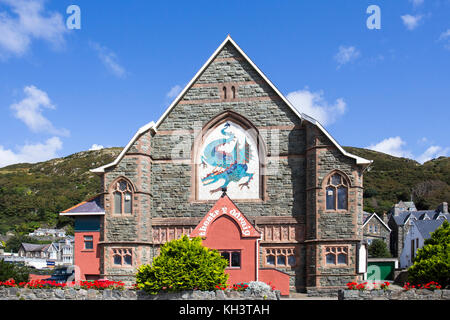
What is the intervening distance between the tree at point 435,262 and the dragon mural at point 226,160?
10.1m

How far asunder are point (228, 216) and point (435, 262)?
1060cm

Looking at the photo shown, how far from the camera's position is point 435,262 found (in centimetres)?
2455

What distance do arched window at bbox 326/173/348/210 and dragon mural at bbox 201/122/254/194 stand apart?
4.58 metres

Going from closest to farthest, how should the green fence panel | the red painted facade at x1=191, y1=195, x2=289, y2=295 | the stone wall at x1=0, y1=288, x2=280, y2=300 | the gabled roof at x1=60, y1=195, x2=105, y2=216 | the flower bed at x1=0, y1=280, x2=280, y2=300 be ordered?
the flower bed at x1=0, y1=280, x2=280, y2=300
the stone wall at x1=0, y1=288, x2=280, y2=300
the red painted facade at x1=191, y1=195, x2=289, y2=295
the gabled roof at x1=60, y1=195, x2=105, y2=216
the green fence panel

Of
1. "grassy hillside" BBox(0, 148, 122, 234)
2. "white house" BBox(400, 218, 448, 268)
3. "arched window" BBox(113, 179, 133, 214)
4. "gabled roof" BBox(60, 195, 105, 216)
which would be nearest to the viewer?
"arched window" BBox(113, 179, 133, 214)

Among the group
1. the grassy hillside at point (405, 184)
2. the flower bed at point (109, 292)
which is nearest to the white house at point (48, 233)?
the grassy hillside at point (405, 184)

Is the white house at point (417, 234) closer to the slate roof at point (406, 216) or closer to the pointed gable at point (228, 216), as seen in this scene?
the slate roof at point (406, 216)

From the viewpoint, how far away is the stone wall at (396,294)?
790 inches

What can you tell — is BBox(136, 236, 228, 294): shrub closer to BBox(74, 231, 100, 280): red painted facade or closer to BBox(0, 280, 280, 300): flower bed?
BBox(0, 280, 280, 300): flower bed

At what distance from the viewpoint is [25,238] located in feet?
389

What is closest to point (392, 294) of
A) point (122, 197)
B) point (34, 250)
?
point (122, 197)

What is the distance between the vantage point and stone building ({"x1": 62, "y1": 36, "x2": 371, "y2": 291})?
27219mm

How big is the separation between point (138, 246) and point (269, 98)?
37.7ft

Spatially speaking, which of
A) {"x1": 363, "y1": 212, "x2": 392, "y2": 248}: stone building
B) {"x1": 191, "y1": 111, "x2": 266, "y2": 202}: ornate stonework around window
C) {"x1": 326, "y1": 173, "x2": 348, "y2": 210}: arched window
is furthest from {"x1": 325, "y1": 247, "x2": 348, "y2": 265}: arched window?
{"x1": 363, "y1": 212, "x2": 392, "y2": 248}: stone building
